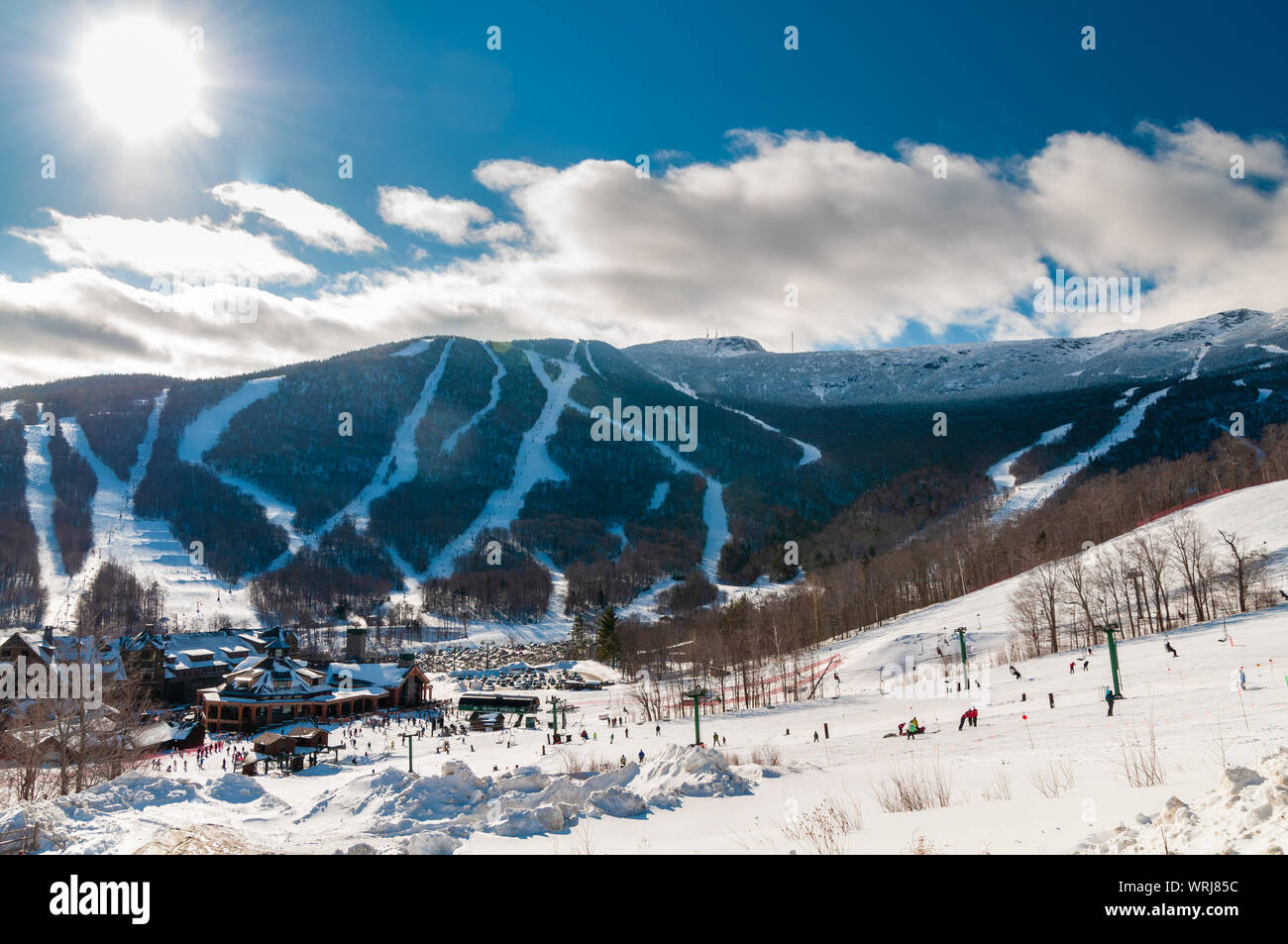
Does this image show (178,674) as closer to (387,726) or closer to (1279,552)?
(387,726)

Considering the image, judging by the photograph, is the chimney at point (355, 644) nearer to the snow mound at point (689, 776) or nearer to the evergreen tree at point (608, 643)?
the evergreen tree at point (608, 643)

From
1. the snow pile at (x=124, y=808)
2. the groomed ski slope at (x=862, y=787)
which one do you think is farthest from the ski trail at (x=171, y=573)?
the snow pile at (x=124, y=808)

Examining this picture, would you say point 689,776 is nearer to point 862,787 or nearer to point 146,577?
point 862,787

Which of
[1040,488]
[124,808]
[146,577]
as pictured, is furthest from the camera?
[146,577]

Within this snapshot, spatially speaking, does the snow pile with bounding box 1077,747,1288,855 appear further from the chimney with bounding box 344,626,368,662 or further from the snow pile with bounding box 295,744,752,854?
the chimney with bounding box 344,626,368,662

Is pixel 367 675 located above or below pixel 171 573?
below

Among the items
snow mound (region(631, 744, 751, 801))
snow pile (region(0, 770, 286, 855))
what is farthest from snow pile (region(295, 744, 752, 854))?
snow pile (region(0, 770, 286, 855))

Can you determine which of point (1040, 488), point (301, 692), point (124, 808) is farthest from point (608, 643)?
point (1040, 488)
